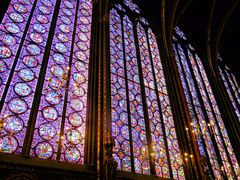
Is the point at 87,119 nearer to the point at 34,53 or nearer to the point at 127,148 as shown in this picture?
the point at 127,148

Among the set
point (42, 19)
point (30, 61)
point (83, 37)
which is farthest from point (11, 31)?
point (83, 37)

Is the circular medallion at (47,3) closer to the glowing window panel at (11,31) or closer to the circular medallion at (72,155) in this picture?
the glowing window panel at (11,31)

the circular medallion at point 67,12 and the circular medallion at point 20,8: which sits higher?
the circular medallion at point 67,12

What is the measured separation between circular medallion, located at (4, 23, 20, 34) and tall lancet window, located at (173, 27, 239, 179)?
729cm

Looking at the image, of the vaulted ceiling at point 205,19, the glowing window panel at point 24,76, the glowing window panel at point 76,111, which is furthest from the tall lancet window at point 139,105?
the glowing window panel at point 24,76

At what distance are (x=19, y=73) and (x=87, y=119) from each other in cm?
227

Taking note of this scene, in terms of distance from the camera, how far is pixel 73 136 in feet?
21.5

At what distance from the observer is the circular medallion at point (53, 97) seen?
21.9 ft

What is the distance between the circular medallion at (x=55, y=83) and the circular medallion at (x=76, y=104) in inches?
23.6

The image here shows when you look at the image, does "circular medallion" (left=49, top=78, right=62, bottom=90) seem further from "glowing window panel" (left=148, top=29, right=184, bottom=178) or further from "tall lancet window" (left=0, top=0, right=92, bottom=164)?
"glowing window panel" (left=148, top=29, right=184, bottom=178)

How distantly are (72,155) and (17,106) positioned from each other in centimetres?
A: 187

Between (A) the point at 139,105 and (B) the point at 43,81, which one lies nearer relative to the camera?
(B) the point at 43,81

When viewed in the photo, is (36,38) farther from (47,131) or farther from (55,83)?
(47,131)

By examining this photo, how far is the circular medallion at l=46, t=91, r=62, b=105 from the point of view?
6.67m
